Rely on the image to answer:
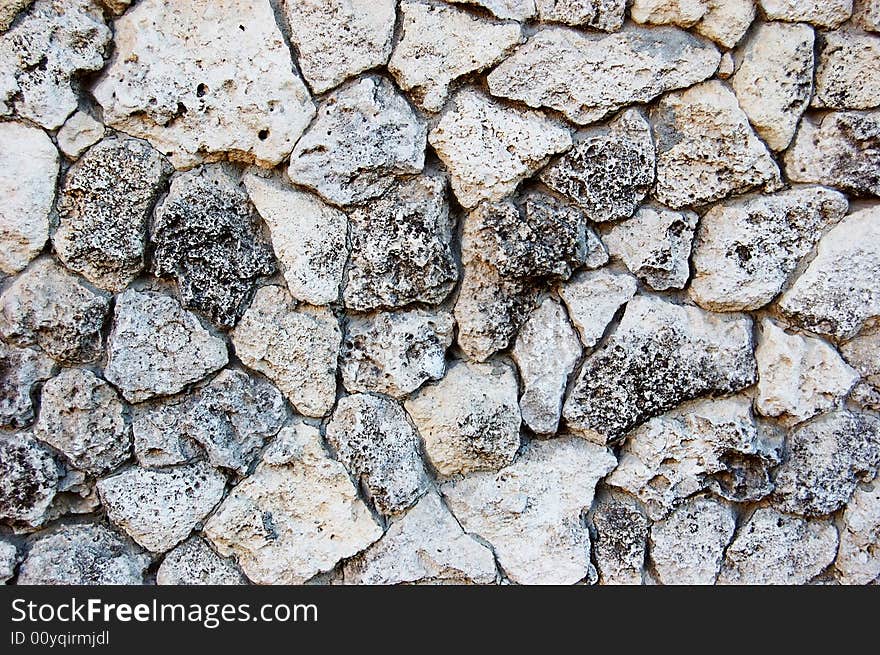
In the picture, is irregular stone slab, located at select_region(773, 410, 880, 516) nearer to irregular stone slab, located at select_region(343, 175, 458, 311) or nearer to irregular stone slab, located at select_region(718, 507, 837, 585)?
irregular stone slab, located at select_region(718, 507, 837, 585)

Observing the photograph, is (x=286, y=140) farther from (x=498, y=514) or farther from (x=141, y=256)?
(x=498, y=514)

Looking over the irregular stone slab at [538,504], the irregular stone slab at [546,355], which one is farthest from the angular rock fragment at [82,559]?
the irregular stone slab at [546,355]

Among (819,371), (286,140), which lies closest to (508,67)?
(286,140)

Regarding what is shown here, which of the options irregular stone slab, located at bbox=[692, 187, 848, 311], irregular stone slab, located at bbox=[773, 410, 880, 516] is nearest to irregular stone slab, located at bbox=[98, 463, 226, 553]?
irregular stone slab, located at bbox=[692, 187, 848, 311]

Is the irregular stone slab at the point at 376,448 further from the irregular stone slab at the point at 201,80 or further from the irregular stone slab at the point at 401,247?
the irregular stone slab at the point at 201,80

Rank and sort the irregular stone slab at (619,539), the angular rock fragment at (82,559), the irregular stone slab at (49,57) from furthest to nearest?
the irregular stone slab at (619,539) → the angular rock fragment at (82,559) → the irregular stone slab at (49,57)
